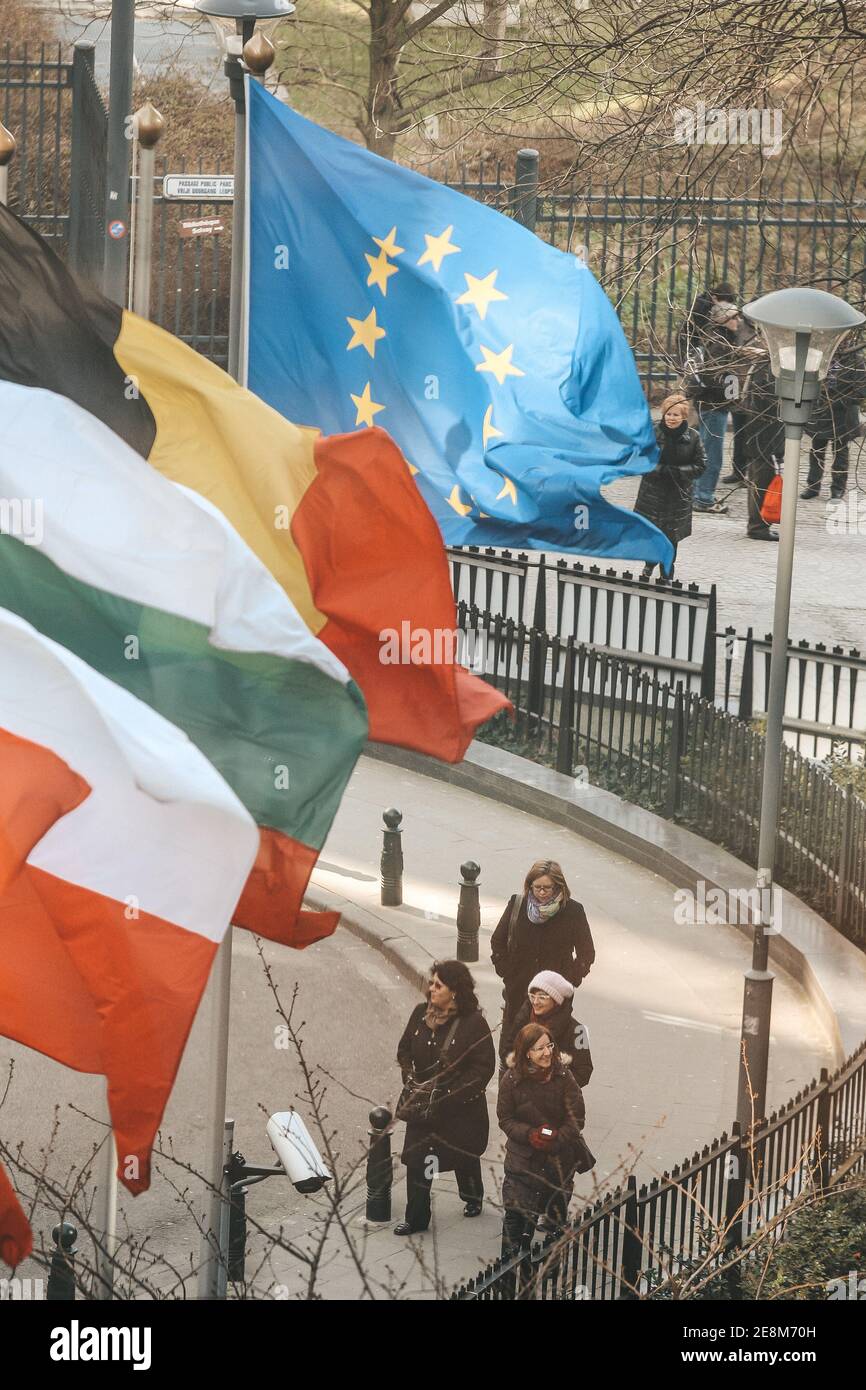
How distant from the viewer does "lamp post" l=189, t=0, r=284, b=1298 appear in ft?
25.4

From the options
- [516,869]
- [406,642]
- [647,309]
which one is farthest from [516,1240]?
[647,309]

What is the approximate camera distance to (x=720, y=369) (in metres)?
13.3

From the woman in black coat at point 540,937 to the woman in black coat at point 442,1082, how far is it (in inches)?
30.2

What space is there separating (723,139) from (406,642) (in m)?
7.53

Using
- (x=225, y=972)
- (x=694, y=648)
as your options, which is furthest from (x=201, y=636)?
(x=694, y=648)

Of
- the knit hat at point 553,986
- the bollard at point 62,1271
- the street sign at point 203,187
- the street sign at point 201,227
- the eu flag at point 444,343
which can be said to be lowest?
the bollard at point 62,1271

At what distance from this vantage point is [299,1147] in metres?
8.73

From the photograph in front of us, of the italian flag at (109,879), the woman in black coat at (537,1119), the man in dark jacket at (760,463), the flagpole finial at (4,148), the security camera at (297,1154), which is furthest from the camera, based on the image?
the man in dark jacket at (760,463)

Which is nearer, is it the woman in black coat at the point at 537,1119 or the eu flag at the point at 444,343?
the woman in black coat at the point at 537,1119

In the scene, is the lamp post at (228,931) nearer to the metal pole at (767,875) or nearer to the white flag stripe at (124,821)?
the white flag stripe at (124,821)

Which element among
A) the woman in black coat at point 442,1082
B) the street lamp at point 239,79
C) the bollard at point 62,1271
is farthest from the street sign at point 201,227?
the bollard at point 62,1271

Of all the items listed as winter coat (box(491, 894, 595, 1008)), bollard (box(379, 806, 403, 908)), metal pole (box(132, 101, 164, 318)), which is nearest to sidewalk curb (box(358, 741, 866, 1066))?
bollard (box(379, 806, 403, 908))

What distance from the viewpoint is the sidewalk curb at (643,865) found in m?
11.9

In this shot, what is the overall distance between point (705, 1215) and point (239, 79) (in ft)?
18.4
